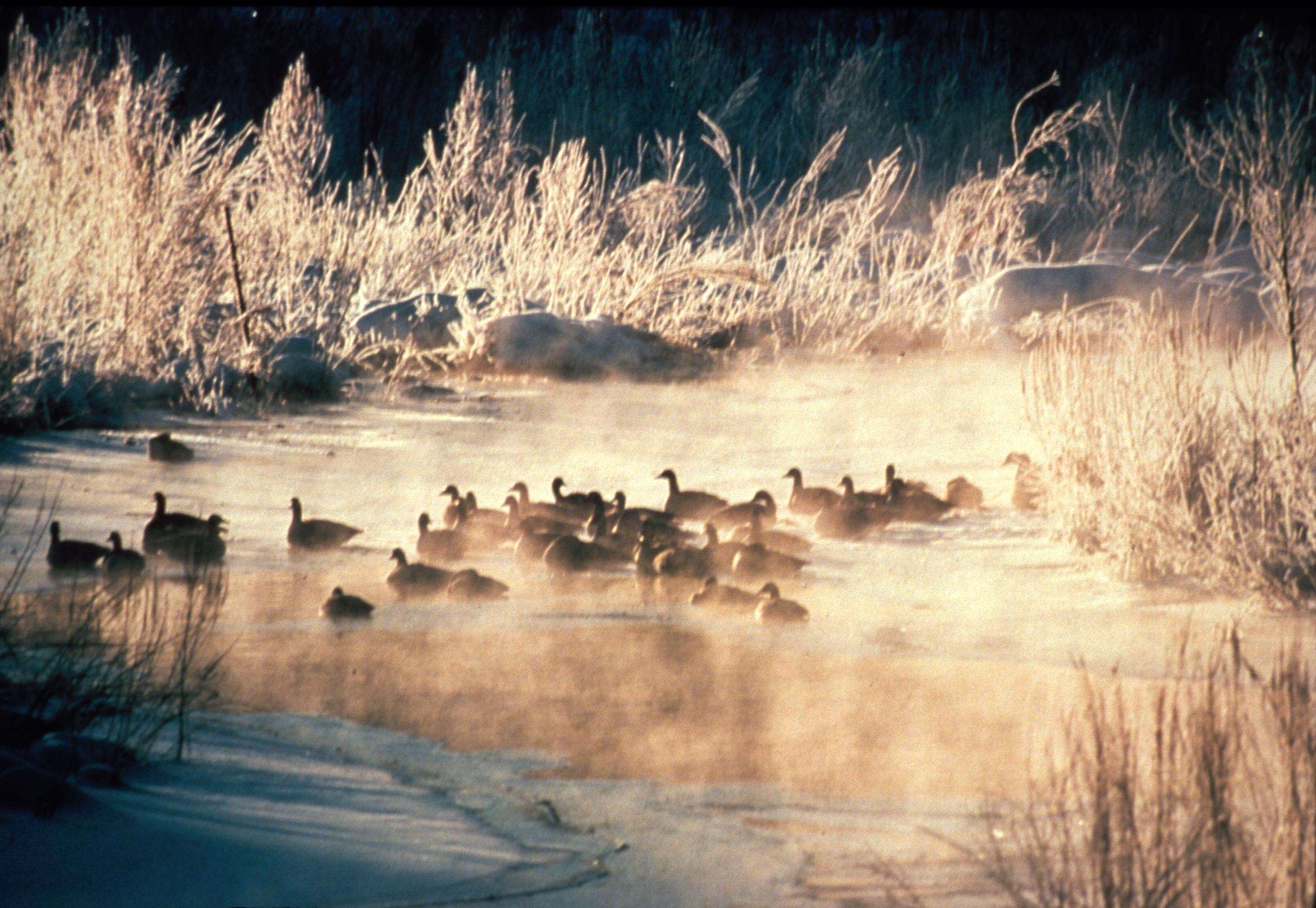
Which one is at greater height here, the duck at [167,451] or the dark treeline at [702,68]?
the dark treeline at [702,68]

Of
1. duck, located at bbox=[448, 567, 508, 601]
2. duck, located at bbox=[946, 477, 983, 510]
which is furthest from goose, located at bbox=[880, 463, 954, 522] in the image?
duck, located at bbox=[448, 567, 508, 601]

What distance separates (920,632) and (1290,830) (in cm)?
369

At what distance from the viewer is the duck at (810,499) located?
8.94 m

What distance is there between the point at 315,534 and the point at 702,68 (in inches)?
949

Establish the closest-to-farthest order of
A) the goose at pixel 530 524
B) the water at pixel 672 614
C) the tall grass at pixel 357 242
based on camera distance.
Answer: the water at pixel 672 614 < the goose at pixel 530 524 < the tall grass at pixel 357 242

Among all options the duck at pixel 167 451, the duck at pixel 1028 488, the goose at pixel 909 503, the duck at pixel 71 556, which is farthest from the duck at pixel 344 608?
the duck at pixel 1028 488

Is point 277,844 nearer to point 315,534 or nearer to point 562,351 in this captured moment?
point 315,534

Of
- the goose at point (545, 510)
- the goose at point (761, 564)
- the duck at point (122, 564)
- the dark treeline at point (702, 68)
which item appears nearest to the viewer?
the duck at point (122, 564)

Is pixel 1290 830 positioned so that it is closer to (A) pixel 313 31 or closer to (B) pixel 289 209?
(B) pixel 289 209

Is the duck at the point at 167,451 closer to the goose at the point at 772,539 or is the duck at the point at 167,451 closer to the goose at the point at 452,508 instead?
the goose at the point at 452,508

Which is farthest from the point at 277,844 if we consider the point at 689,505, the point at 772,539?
the point at 689,505

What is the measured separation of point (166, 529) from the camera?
805cm

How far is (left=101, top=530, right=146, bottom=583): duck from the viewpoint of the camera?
716cm

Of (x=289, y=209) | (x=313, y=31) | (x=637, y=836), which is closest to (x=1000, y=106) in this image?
(x=313, y=31)
